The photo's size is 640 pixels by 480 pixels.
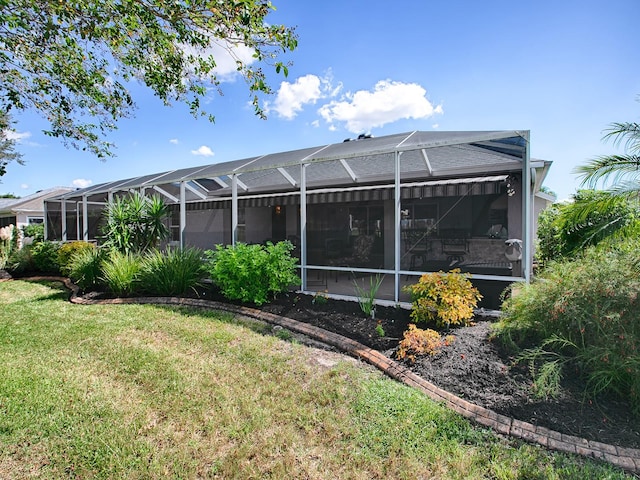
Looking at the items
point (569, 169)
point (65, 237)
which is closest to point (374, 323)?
point (569, 169)

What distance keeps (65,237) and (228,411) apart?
20491 millimetres

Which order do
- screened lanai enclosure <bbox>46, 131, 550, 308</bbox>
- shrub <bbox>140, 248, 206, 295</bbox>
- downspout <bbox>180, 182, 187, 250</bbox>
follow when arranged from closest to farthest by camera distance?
1. screened lanai enclosure <bbox>46, 131, 550, 308</bbox>
2. shrub <bbox>140, 248, 206, 295</bbox>
3. downspout <bbox>180, 182, 187, 250</bbox>

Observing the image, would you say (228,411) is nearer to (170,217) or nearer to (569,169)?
(569,169)

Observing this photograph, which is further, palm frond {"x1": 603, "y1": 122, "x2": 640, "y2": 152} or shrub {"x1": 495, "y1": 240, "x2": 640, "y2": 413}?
palm frond {"x1": 603, "y1": 122, "x2": 640, "y2": 152}

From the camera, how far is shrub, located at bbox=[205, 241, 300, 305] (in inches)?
331

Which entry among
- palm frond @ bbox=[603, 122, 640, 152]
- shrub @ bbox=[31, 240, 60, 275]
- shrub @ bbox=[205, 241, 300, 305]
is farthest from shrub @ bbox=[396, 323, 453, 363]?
shrub @ bbox=[31, 240, 60, 275]

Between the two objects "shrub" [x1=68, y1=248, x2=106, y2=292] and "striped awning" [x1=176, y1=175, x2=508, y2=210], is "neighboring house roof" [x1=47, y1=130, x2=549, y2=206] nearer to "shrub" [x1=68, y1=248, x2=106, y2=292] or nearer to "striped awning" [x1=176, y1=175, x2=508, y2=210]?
"striped awning" [x1=176, y1=175, x2=508, y2=210]

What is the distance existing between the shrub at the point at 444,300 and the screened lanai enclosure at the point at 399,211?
3.24ft

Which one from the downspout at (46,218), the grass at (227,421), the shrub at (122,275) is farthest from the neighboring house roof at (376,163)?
the downspout at (46,218)

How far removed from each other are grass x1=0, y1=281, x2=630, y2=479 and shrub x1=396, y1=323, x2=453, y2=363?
70cm

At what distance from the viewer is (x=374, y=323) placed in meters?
6.93

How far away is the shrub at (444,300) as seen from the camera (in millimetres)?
6219

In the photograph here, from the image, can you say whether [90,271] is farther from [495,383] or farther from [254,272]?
[495,383]

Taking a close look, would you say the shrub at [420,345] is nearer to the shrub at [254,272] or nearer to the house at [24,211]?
the shrub at [254,272]
